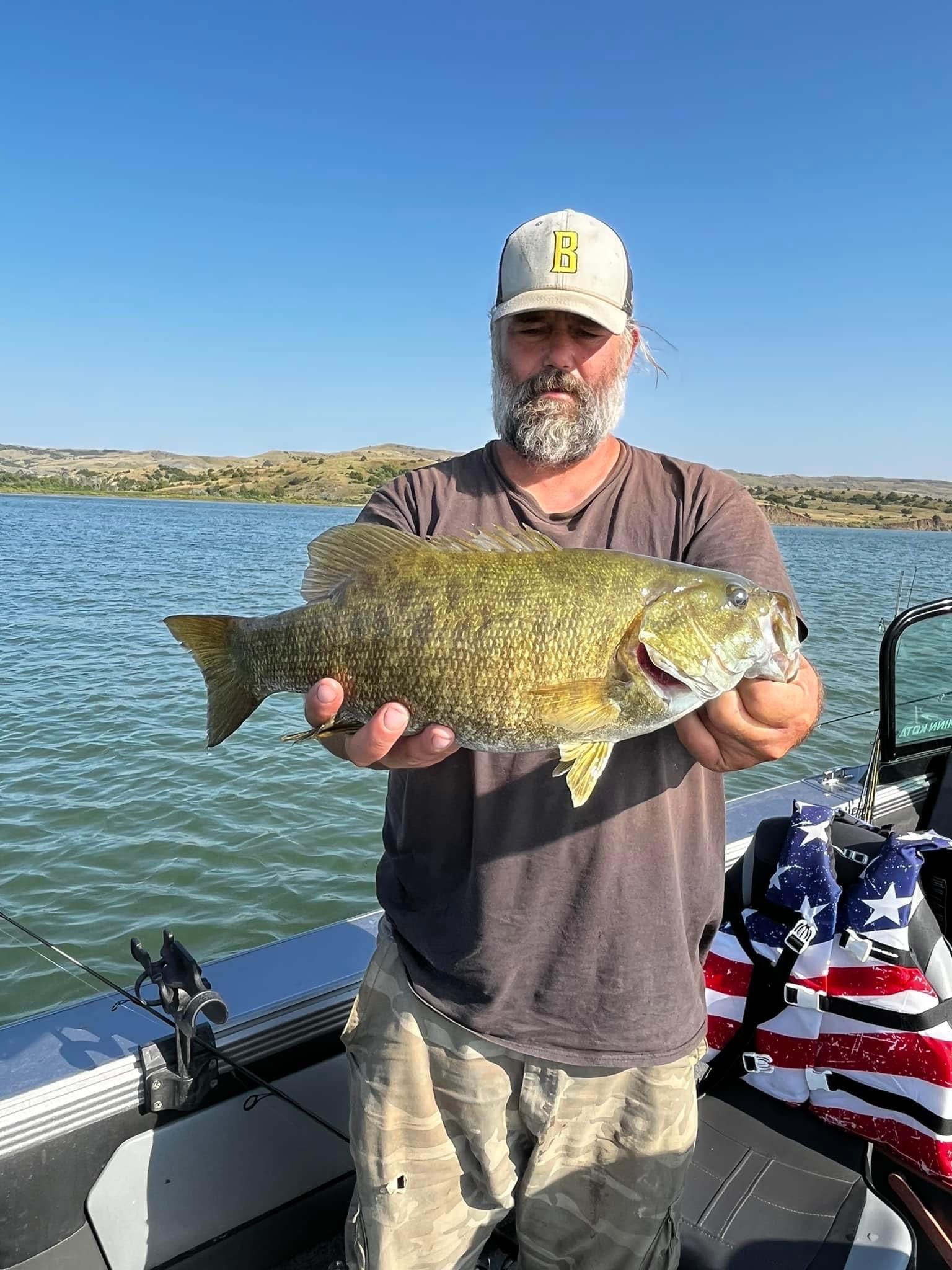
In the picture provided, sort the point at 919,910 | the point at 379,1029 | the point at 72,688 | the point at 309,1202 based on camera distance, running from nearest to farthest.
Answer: the point at 379,1029 < the point at 919,910 < the point at 309,1202 < the point at 72,688

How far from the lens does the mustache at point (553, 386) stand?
2688 millimetres

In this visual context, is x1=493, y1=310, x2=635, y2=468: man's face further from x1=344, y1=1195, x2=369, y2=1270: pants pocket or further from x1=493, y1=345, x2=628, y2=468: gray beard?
x1=344, y1=1195, x2=369, y2=1270: pants pocket

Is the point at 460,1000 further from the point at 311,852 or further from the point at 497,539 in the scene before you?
the point at 311,852

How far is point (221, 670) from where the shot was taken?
277 cm

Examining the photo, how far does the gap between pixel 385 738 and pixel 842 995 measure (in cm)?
205

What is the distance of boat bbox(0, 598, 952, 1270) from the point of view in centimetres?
275

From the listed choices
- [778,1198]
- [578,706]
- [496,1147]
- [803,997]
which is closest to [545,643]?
[578,706]

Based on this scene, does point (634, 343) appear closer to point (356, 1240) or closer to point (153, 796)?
point (356, 1240)

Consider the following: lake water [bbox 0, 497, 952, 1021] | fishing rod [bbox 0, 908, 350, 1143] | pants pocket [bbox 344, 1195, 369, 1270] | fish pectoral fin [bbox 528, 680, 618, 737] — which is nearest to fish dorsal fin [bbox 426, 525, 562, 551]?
fish pectoral fin [bbox 528, 680, 618, 737]

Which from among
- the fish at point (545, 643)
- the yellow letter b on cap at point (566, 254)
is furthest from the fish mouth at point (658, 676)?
the yellow letter b on cap at point (566, 254)

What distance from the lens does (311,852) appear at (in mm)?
8234

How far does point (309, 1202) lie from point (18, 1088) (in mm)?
1419

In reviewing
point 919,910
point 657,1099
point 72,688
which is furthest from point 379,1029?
point 72,688

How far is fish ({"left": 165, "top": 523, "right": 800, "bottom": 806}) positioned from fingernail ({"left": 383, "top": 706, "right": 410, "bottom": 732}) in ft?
0.16
